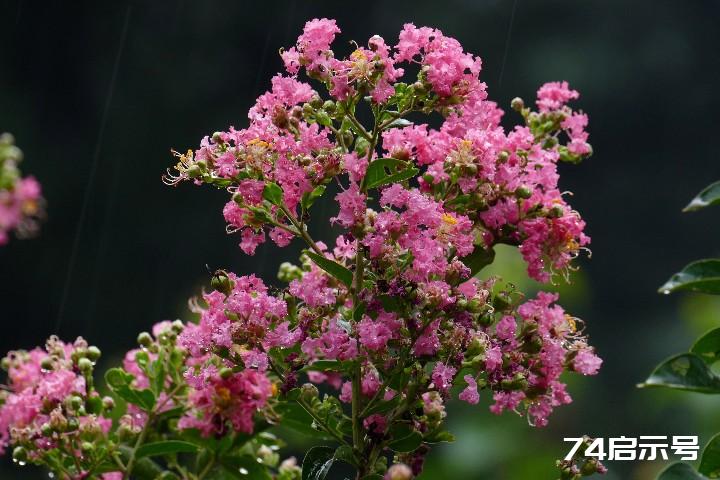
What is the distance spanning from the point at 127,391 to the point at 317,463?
290mm

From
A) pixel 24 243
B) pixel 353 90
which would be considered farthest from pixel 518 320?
pixel 24 243

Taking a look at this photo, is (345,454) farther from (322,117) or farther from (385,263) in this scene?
(322,117)

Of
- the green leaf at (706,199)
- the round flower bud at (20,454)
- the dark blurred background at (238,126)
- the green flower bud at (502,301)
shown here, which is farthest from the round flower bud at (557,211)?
the dark blurred background at (238,126)

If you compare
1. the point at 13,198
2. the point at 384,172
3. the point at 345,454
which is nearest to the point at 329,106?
the point at 384,172

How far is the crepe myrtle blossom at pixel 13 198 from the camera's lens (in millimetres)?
846

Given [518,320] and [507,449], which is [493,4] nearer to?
A: [507,449]

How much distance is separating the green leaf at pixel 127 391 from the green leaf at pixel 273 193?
13.5 inches

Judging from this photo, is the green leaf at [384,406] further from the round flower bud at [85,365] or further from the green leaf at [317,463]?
the round flower bud at [85,365]

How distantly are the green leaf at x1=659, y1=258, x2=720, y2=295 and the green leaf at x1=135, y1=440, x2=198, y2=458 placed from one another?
617mm

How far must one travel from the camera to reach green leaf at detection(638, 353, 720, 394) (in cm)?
123

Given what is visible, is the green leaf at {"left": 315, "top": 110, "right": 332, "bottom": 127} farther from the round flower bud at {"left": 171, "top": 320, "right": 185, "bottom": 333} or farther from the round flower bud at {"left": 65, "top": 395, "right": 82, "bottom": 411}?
the round flower bud at {"left": 65, "top": 395, "right": 82, "bottom": 411}

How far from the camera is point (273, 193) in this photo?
55.7 inches

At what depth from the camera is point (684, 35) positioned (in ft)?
36.3

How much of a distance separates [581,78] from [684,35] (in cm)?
184
